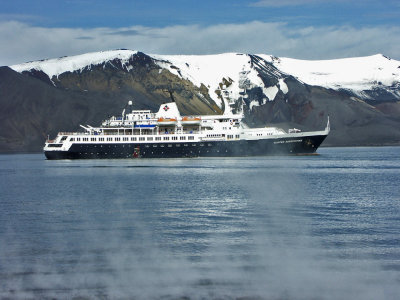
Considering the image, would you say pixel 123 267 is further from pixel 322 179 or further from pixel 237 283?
pixel 322 179

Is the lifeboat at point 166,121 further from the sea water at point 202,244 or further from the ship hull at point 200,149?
the sea water at point 202,244

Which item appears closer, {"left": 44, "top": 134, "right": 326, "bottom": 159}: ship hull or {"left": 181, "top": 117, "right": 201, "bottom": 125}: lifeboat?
{"left": 44, "top": 134, "right": 326, "bottom": 159}: ship hull

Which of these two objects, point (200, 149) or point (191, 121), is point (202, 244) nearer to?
point (200, 149)

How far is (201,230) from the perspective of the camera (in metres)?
27.0

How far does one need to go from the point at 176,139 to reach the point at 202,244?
76349 millimetres

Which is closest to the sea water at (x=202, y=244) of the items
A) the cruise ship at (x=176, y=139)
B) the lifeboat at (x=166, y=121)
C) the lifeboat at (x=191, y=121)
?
the cruise ship at (x=176, y=139)

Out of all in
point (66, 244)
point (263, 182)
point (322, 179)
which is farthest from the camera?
point (322, 179)

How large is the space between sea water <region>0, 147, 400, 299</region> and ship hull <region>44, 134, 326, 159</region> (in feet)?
173

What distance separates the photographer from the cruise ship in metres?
→ 98.1

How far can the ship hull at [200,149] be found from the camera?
321ft

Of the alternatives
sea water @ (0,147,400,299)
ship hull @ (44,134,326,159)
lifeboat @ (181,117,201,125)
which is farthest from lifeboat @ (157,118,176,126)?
sea water @ (0,147,400,299)

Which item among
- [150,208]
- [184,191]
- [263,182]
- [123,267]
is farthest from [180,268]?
[263,182]

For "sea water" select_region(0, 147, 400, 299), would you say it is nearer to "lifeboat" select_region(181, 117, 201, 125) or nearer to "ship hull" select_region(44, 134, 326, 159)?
"ship hull" select_region(44, 134, 326, 159)

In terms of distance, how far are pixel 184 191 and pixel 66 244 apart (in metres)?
21.2
